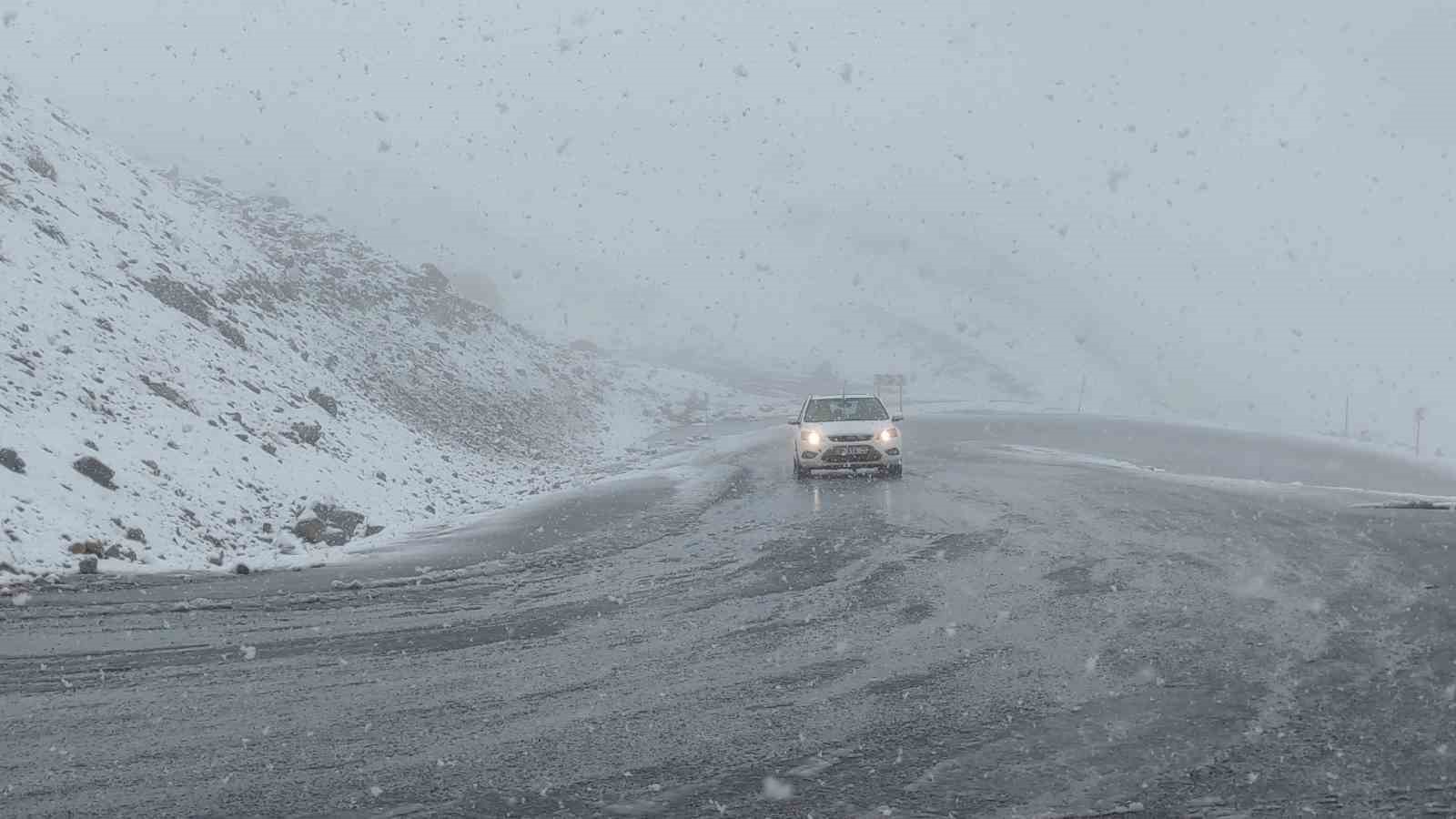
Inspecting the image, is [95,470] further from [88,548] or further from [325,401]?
[325,401]

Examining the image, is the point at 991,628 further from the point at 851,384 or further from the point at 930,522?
the point at 851,384

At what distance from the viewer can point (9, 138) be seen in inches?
966

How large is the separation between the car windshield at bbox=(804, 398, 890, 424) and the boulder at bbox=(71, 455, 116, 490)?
1264cm

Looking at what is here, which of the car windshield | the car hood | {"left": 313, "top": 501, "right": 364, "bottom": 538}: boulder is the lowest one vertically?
{"left": 313, "top": 501, "right": 364, "bottom": 538}: boulder

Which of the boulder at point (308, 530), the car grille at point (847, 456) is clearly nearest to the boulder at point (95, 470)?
the boulder at point (308, 530)

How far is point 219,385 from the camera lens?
1947 cm

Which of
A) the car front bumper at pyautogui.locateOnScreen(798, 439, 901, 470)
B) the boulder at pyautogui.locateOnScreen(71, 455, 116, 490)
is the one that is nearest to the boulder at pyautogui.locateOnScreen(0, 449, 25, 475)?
the boulder at pyautogui.locateOnScreen(71, 455, 116, 490)

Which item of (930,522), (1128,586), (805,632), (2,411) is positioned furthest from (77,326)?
(1128,586)

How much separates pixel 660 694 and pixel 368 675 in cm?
199

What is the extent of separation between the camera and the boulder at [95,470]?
44.6ft

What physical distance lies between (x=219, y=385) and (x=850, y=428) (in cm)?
1126

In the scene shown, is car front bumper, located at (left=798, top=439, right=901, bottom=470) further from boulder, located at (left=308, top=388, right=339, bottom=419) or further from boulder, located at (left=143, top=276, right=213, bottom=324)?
boulder, located at (left=143, top=276, right=213, bottom=324)

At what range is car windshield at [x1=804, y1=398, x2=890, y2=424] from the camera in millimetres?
22594

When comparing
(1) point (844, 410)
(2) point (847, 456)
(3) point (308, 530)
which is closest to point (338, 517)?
(3) point (308, 530)
